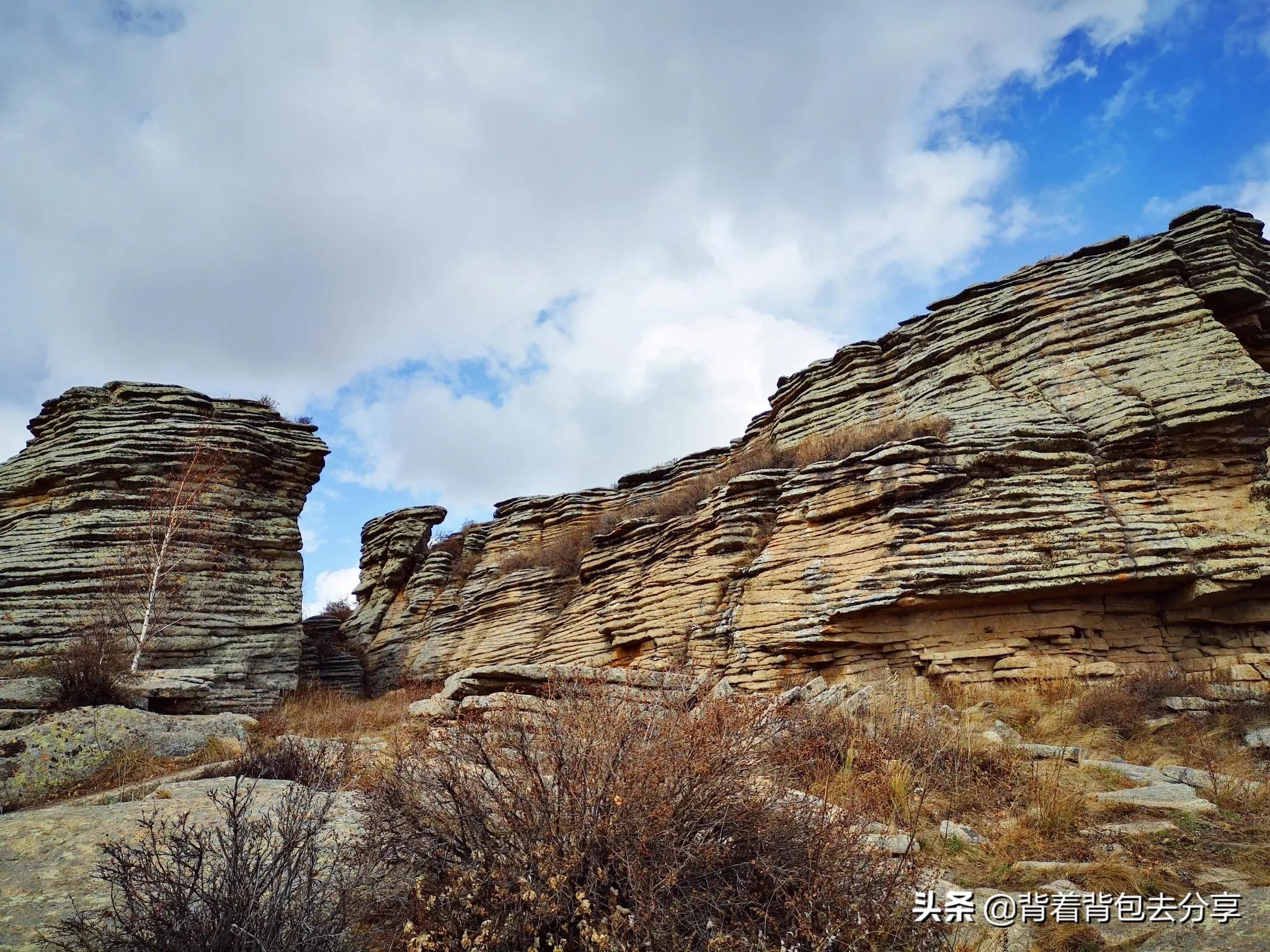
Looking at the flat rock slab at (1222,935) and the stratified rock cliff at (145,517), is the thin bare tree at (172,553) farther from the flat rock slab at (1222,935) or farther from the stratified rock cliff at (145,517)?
the flat rock slab at (1222,935)

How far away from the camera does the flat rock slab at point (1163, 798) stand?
5.70 meters

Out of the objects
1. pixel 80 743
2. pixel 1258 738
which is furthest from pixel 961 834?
pixel 80 743

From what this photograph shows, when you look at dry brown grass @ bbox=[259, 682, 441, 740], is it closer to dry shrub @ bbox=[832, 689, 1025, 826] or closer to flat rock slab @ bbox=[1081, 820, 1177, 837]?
dry shrub @ bbox=[832, 689, 1025, 826]

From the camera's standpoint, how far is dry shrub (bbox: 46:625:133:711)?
1075 centimetres

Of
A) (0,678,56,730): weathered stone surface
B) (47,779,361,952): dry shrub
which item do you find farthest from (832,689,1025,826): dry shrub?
(0,678,56,730): weathered stone surface

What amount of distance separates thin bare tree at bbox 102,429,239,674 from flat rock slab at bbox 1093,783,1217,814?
17.9 meters

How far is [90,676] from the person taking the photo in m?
11.2

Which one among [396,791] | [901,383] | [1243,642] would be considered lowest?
[396,791]

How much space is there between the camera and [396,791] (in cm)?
410

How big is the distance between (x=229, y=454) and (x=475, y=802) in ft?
62.2

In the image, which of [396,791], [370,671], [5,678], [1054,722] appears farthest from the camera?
[370,671]

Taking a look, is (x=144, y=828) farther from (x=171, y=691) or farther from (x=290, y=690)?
(x=290, y=690)

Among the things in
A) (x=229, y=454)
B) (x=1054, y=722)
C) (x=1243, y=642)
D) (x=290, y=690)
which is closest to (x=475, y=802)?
(x=1054, y=722)

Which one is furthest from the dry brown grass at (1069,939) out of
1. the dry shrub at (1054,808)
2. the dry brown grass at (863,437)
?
the dry brown grass at (863,437)
